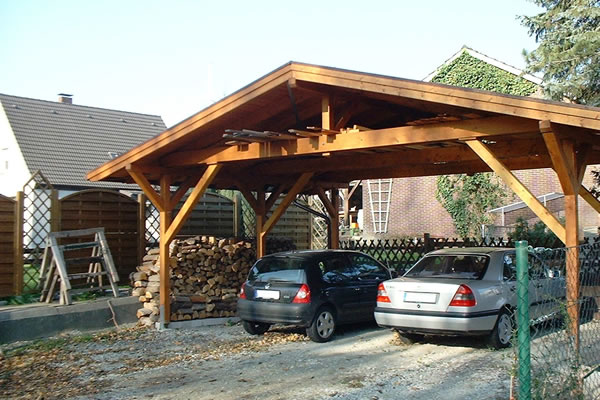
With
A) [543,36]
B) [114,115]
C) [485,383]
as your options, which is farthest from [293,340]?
[114,115]

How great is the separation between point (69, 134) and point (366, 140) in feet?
80.8

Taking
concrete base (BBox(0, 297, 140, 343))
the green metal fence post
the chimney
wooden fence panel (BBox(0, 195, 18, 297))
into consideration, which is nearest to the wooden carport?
concrete base (BBox(0, 297, 140, 343))

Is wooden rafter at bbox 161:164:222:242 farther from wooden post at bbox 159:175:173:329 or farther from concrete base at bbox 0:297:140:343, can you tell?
concrete base at bbox 0:297:140:343

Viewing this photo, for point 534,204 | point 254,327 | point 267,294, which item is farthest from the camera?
point 254,327

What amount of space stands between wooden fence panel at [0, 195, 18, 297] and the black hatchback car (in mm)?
4939

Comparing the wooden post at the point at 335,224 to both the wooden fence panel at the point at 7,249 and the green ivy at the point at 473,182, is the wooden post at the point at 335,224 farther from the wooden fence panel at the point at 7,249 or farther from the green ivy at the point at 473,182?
the green ivy at the point at 473,182

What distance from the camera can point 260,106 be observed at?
11188 millimetres

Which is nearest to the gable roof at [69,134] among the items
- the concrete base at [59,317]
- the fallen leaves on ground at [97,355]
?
the concrete base at [59,317]

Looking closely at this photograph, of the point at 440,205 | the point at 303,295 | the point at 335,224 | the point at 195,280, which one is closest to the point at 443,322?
the point at 303,295

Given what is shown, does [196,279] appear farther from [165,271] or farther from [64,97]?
[64,97]

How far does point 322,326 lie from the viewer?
33.8ft

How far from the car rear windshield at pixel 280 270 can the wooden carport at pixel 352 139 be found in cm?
180

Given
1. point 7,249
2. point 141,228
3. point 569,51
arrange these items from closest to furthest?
point 7,249 → point 141,228 → point 569,51

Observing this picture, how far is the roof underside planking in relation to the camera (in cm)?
841
